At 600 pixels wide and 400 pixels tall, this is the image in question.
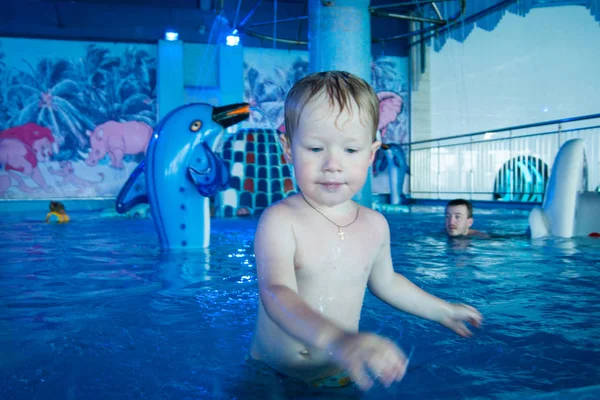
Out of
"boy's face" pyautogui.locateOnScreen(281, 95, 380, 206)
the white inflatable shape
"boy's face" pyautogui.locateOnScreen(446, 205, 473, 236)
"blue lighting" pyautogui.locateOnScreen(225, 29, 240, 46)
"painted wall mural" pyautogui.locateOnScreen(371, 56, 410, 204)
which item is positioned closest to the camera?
"boy's face" pyautogui.locateOnScreen(281, 95, 380, 206)

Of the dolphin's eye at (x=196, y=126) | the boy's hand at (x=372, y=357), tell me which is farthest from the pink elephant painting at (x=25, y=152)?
the boy's hand at (x=372, y=357)

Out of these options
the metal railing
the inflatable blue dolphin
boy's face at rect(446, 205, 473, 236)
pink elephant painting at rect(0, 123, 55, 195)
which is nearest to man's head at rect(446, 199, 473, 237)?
boy's face at rect(446, 205, 473, 236)

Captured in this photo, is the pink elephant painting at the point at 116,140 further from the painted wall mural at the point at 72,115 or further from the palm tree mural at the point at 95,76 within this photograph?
the palm tree mural at the point at 95,76

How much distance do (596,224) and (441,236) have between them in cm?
146

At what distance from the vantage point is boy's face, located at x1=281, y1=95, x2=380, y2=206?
1270 millimetres

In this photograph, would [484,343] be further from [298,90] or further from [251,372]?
[298,90]

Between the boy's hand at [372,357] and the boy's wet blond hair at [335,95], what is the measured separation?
56 cm

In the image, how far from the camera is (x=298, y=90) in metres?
1.31

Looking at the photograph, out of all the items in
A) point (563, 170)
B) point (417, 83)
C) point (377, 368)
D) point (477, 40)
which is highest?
point (477, 40)

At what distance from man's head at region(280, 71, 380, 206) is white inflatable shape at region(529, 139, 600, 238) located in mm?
4203

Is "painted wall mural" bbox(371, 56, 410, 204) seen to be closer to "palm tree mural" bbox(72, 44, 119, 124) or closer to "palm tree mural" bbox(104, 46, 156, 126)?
"palm tree mural" bbox(104, 46, 156, 126)

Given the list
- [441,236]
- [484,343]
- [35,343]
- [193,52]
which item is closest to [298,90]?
[484,343]

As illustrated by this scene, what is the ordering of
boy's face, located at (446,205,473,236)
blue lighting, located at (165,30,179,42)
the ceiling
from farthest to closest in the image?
1. blue lighting, located at (165,30,179,42)
2. the ceiling
3. boy's face, located at (446,205,473,236)

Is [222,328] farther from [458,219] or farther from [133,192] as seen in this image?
[458,219]
